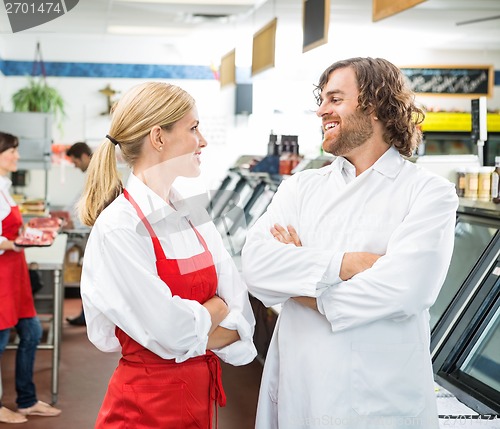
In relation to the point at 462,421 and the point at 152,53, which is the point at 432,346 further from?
the point at 152,53

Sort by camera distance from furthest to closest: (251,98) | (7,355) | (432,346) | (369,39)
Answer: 1. (251,98)
2. (369,39)
3. (7,355)
4. (432,346)

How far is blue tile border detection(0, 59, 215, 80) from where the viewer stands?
Answer: 11672 millimetres

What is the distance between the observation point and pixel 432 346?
279cm

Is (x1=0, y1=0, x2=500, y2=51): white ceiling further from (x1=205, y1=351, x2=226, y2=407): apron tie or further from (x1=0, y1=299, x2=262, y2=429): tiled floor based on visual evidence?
(x1=205, y1=351, x2=226, y2=407): apron tie

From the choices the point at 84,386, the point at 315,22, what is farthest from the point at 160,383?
the point at 84,386

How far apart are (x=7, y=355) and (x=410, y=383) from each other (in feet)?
16.5

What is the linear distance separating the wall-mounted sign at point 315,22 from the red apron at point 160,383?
9.41ft

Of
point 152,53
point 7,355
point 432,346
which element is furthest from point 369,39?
point 432,346

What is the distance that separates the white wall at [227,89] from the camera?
38.6 ft

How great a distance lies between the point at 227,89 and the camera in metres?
11.9

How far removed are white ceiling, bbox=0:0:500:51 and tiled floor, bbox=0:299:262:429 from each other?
3.40 m

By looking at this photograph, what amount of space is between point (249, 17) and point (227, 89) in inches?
110

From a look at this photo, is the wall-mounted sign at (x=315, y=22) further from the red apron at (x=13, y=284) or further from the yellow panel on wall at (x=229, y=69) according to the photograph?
the yellow panel on wall at (x=229, y=69)

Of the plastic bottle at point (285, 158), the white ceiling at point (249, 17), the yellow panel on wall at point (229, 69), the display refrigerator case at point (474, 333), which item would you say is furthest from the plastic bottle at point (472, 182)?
the yellow panel on wall at point (229, 69)
